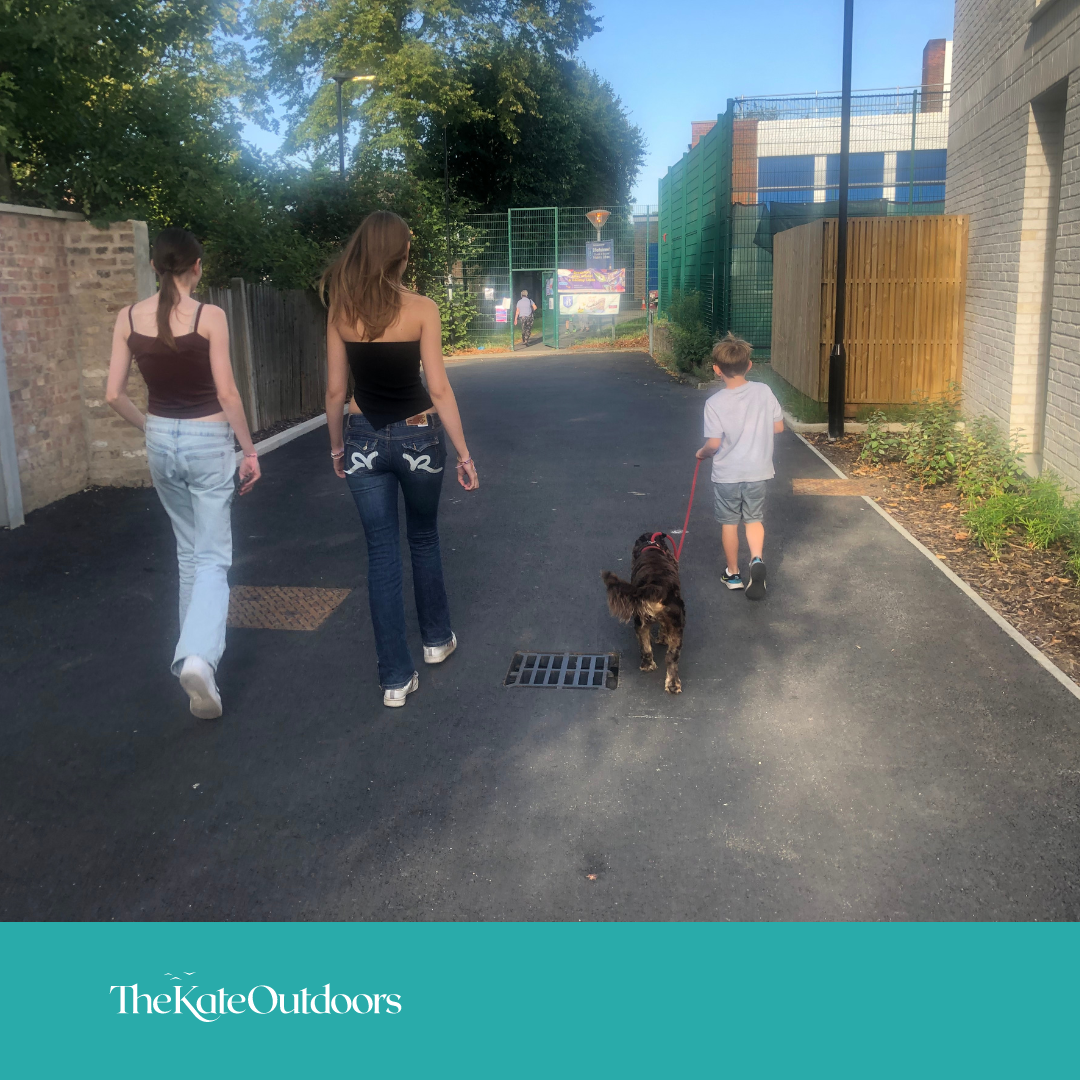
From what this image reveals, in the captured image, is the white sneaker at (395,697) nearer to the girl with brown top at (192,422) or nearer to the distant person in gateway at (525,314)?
the girl with brown top at (192,422)

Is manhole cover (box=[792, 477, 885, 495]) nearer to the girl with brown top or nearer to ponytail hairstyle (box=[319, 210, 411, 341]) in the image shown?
ponytail hairstyle (box=[319, 210, 411, 341])

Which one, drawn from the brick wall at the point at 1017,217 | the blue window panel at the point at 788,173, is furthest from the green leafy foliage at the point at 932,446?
the blue window panel at the point at 788,173

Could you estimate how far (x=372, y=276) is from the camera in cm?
448

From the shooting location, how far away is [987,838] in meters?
3.76

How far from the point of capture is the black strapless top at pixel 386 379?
15.1 feet

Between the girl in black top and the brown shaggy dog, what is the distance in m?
0.98

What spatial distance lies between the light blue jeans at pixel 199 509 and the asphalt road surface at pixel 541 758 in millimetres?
469

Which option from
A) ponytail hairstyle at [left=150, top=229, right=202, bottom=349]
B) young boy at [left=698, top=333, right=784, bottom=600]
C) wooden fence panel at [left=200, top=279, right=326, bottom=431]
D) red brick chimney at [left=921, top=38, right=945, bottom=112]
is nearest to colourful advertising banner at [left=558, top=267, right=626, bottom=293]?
wooden fence panel at [left=200, top=279, right=326, bottom=431]

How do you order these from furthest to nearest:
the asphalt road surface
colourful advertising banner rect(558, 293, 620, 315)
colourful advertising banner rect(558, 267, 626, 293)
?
1. colourful advertising banner rect(558, 293, 620, 315)
2. colourful advertising banner rect(558, 267, 626, 293)
3. the asphalt road surface

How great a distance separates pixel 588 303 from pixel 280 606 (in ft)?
78.5

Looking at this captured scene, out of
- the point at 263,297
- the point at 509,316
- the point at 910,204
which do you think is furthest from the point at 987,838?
the point at 509,316

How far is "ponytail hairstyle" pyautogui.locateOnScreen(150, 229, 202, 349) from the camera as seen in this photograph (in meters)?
4.55

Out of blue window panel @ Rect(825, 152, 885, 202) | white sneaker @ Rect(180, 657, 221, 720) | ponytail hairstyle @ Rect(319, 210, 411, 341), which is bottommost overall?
white sneaker @ Rect(180, 657, 221, 720)

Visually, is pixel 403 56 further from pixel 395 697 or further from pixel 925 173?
pixel 395 697
